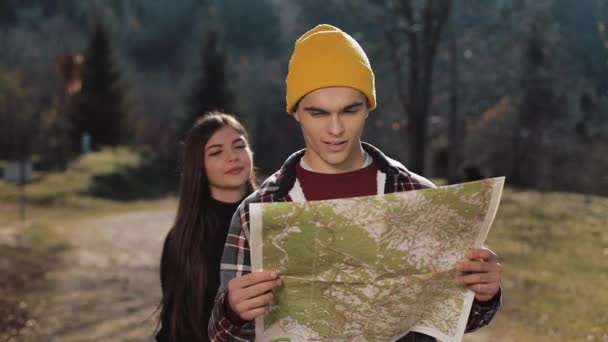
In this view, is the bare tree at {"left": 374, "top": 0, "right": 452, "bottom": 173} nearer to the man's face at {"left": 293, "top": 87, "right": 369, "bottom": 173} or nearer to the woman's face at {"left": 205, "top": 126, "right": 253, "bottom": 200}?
the woman's face at {"left": 205, "top": 126, "right": 253, "bottom": 200}

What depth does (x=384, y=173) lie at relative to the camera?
2.31 metres

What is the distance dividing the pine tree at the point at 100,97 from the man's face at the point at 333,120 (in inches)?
1437

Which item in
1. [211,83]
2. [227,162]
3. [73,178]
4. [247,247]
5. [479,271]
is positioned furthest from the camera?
[211,83]

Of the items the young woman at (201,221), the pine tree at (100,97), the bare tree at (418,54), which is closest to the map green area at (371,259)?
the young woman at (201,221)

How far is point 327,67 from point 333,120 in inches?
5.9

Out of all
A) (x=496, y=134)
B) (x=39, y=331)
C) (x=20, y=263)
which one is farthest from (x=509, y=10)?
(x=39, y=331)

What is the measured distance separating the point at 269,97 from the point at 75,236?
32.3m

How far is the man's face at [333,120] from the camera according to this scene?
6.98ft

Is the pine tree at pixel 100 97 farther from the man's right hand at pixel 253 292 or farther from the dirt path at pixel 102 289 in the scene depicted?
the man's right hand at pixel 253 292

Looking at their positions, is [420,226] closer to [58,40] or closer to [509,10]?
[509,10]

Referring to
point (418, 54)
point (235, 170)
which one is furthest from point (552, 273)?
point (418, 54)

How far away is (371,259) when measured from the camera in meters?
2.03

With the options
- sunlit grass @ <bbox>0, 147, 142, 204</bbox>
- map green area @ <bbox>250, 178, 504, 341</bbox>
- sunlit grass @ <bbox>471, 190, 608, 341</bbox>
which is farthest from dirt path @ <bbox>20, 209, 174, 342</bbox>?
sunlit grass @ <bbox>0, 147, 142, 204</bbox>

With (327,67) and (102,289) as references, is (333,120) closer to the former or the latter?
(327,67)
